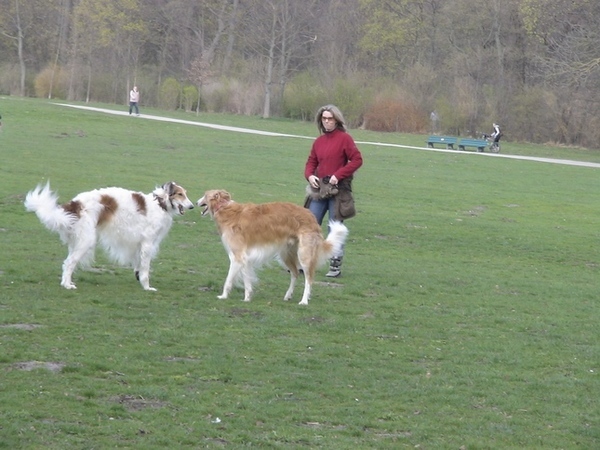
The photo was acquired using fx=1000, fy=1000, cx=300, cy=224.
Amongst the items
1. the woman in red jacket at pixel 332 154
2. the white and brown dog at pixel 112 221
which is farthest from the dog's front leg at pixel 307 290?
the white and brown dog at pixel 112 221

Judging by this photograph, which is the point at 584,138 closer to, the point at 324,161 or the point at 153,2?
the point at 153,2

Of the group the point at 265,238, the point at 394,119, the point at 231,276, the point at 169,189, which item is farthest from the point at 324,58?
the point at 231,276

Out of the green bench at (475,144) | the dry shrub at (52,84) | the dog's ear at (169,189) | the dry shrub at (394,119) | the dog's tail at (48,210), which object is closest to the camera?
the dog's tail at (48,210)

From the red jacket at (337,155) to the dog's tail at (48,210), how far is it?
3352 mm

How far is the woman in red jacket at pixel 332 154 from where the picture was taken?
1312 centimetres

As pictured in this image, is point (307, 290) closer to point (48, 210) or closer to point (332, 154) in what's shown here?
point (332, 154)

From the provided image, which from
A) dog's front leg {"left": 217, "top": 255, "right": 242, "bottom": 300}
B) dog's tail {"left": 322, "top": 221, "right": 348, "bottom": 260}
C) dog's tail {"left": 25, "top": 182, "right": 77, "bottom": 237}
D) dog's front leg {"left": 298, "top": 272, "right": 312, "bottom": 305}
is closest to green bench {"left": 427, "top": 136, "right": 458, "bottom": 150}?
dog's tail {"left": 322, "top": 221, "right": 348, "bottom": 260}

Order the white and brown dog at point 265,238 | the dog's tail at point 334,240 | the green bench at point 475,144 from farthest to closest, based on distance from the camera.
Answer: the green bench at point 475,144 → the dog's tail at point 334,240 → the white and brown dog at point 265,238

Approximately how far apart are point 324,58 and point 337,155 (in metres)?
64.6

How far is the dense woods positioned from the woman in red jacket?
132 feet

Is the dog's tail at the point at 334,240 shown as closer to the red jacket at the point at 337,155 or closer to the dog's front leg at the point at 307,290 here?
the dog's front leg at the point at 307,290

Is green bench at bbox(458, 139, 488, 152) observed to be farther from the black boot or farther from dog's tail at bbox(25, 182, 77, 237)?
dog's tail at bbox(25, 182, 77, 237)

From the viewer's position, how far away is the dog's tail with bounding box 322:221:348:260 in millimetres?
12172

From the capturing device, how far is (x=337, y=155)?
13234 mm
